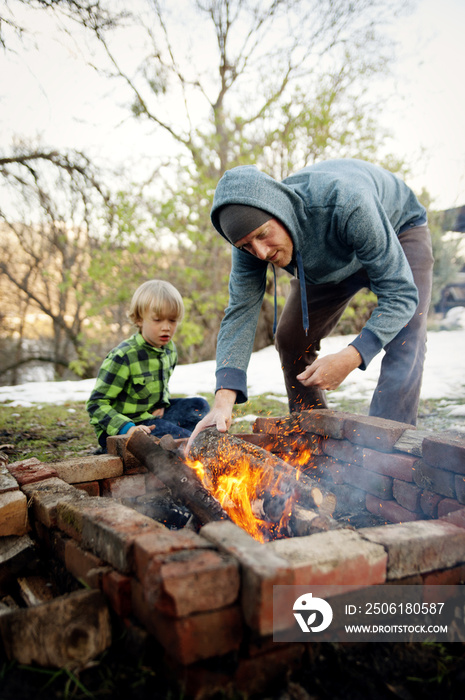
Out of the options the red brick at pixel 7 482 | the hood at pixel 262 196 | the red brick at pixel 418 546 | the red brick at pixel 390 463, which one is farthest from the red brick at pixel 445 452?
the red brick at pixel 7 482

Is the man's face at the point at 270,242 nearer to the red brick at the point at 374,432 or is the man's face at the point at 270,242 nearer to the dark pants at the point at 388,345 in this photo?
the dark pants at the point at 388,345

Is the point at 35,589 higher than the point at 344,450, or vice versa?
the point at 344,450

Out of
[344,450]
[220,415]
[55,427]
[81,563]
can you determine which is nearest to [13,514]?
[81,563]

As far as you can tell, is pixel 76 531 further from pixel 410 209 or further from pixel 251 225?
pixel 410 209

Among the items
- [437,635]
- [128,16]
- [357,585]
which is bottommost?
[437,635]

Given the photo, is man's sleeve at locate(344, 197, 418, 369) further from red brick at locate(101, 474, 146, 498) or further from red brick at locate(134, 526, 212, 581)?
red brick at locate(101, 474, 146, 498)

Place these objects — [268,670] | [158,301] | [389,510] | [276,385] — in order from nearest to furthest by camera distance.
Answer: [268,670]
[389,510]
[158,301]
[276,385]

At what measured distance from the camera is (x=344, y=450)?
92.4 inches

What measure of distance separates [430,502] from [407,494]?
0.13 metres

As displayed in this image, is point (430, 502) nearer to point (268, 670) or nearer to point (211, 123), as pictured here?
point (268, 670)

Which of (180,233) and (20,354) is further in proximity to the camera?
(20,354)

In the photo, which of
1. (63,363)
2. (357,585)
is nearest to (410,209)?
(357,585)

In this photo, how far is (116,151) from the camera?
9.28 meters

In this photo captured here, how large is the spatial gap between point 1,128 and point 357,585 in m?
8.79
